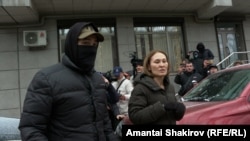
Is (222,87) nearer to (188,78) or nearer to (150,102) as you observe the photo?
(150,102)

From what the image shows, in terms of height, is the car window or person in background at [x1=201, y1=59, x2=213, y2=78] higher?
person in background at [x1=201, y1=59, x2=213, y2=78]

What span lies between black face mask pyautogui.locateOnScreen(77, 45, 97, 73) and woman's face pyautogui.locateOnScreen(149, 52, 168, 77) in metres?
0.86

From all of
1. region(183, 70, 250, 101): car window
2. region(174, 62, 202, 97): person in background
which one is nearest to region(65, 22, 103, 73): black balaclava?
region(183, 70, 250, 101): car window

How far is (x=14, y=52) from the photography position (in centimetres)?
1001

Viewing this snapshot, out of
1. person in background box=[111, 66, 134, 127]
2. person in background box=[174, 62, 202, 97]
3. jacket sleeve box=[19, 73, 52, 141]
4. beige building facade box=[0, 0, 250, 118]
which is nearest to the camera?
jacket sleeve box=[19, 73, 52, 141]

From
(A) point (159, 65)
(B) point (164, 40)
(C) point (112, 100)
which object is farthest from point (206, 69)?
(A) point (159, 65)

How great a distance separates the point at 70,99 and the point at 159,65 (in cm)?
108

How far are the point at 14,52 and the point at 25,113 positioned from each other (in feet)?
28.2

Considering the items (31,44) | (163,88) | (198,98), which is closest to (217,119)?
(198,98)

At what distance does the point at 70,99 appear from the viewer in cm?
198

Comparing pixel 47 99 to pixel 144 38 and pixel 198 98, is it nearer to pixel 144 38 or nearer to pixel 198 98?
pixel 198 98

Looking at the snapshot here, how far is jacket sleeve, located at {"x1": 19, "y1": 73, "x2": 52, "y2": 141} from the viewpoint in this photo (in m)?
1.85

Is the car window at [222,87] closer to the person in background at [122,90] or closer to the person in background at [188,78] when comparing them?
the person in background at [122,90]

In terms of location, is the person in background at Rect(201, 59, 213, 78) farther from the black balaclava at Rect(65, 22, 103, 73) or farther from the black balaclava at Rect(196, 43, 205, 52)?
the black balaclava at Rect(65, 22, 103, 73)
